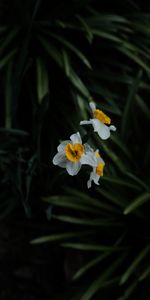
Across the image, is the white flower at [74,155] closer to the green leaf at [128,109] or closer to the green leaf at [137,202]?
the green leaf at [137,202]

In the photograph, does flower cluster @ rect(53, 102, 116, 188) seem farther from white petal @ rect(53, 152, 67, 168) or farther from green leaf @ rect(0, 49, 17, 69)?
green leaf @ rect(0, 49, 17, 69)

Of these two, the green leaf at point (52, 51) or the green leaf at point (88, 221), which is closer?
the green leaf at point (88, 221)

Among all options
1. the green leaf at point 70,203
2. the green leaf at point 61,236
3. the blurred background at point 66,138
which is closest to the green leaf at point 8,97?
the blurred background at point 66,138

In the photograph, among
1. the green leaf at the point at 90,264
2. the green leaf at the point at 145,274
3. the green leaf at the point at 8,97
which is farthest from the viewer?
the green leaf at the point at 8,97

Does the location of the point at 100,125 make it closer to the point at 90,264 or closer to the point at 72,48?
the point at 90,264

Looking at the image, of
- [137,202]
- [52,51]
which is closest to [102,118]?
[137,202]

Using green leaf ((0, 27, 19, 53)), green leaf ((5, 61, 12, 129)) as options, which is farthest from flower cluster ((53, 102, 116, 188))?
green leaf ((0, 27, 19, 53))

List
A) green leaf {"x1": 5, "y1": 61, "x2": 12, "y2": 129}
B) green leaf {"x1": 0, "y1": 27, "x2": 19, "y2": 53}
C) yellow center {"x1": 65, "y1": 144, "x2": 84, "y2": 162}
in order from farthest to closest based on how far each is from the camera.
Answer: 1. green leaf {"x1": 0, "y1": 27, "x2": 19, "y2": 53}
2. green leaf {"x1": 5, "y1": 61, "x2": 12, "y2": 129}
3. yellow center {"x1": 65, "y1": 144, "x2": 84, "y2": 162}
